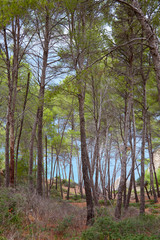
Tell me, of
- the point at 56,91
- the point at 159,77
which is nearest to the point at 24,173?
the point at 56,91

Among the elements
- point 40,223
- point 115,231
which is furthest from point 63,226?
point 115,231

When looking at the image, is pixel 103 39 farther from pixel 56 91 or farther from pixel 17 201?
pixel 17 201

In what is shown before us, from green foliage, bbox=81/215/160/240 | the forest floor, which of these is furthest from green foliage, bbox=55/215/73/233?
green foliage, bbox=81/215/160/240

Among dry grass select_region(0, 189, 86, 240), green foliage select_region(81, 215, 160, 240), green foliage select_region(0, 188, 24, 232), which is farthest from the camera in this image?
green foliage select_region(0, 188, 24, 232)

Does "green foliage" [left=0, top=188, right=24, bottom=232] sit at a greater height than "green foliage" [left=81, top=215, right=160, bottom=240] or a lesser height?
greater

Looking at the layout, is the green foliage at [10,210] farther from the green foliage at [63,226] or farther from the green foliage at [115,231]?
the green foliage at [115,231]

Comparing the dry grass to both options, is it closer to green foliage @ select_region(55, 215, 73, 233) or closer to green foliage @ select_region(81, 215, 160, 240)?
green foliage @ select_region(55, 215, 73, 233)

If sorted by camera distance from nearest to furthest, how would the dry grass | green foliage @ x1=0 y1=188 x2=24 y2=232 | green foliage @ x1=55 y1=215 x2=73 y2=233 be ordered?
the dry grass → green foliage @ x1=0 y1=188 x2=24 y2=232 → green foliage @ x1=55 y1=215 x2=73 y2=233

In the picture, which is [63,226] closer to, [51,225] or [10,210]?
[51,225]

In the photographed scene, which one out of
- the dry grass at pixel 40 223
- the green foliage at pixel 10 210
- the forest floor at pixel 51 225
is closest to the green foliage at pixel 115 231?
the forest floor at pixel 51 225

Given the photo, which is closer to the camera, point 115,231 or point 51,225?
point 115,231

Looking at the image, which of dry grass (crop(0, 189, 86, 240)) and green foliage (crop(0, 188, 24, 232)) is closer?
dry grass (crop(0, 189, 86, 240))

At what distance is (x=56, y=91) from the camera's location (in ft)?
15.6

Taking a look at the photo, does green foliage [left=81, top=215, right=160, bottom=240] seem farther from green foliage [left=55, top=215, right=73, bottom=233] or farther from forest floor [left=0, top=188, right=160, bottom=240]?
green foliage [left=55, top=215, right=73, bottom=233]
